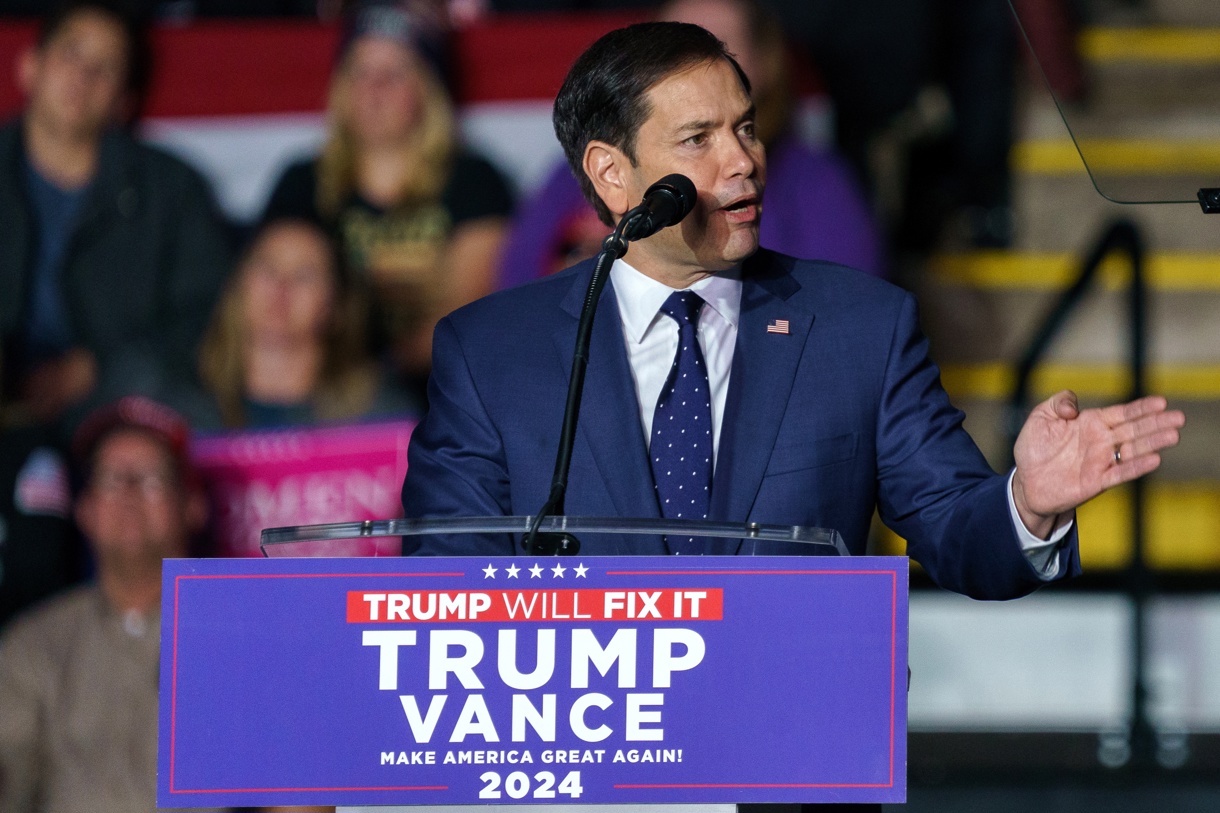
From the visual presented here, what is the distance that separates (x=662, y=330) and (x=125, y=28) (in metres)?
2.66

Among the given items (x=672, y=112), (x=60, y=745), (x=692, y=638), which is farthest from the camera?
(x=60, y=745)

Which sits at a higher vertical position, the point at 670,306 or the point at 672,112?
the point at 672,112

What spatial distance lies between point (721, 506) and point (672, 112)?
1.48ft

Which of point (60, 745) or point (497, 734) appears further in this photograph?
point (60, 745)

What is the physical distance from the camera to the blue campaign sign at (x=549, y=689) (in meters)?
1.39

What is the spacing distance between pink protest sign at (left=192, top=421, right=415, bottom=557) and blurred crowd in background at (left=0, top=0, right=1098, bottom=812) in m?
Result: 0.06

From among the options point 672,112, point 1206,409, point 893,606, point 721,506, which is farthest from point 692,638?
point 1206,409

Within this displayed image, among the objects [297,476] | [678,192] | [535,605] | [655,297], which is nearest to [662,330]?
[655,297]

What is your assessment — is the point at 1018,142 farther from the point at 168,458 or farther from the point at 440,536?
the point at 440,536

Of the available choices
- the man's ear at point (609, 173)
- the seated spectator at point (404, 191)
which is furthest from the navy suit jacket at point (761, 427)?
the seated spectator at point (404, 191)

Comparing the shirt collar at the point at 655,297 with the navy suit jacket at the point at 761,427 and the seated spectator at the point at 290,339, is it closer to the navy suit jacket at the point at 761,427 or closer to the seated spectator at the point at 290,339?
the navy suit jacket at the point at 761,427

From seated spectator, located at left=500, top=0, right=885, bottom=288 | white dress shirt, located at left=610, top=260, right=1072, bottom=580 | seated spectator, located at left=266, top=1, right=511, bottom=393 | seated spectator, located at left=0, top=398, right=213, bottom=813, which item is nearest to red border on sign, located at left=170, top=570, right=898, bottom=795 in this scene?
white dress shirt, located at left=610, top=260, right=1072, bottom=580

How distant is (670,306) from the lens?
1871 mm

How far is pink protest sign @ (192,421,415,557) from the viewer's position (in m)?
3.74
